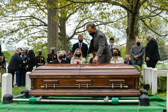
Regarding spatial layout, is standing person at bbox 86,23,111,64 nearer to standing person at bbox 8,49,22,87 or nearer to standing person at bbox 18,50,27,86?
standing person at bbox 8,49,22,87

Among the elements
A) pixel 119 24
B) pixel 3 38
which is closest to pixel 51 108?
pixel 3 38

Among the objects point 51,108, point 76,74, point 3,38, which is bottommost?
point 51,108

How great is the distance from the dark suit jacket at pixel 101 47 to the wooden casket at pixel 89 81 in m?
0.71

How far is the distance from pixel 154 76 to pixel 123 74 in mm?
2772

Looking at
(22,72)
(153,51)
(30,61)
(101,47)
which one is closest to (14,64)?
(22,72)

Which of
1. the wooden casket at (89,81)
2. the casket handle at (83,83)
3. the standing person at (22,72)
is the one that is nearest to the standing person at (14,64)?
the standing person at (22,72)

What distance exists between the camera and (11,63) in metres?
11.5

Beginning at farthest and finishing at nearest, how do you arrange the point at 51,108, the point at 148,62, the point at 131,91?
the point at 148,62 < the point at 131,91 < the point at 51,108

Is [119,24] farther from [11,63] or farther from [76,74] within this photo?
[76,74]

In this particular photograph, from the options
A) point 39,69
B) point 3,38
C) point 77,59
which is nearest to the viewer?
point 39,69

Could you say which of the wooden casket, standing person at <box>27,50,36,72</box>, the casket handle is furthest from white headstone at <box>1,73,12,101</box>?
standing person at <box>27,50,36,72</box>

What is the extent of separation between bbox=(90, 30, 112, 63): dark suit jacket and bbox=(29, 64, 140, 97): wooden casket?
71 centimetres

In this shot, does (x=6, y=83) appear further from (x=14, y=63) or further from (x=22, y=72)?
(x=22, y=72)

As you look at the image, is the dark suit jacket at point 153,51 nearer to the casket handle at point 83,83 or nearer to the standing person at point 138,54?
the standing person at point 138,54
